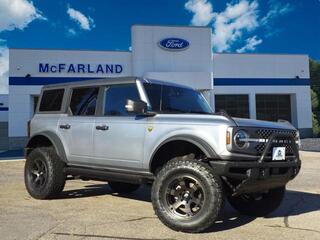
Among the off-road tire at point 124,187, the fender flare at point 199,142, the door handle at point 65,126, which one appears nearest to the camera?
the fender flare at point 199,142

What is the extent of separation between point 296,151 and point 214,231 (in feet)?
5.28

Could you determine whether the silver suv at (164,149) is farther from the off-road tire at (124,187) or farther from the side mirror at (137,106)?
the off-road tire at (124,187)

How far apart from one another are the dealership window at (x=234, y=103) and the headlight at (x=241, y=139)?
2536cm

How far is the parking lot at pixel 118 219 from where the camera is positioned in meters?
5.14

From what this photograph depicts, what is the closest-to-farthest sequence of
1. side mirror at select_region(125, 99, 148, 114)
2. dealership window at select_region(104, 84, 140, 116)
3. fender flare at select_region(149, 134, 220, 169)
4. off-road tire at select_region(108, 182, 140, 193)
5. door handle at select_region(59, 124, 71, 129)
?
1. fender flare at select_region(149, 134, 220, 169)
2. side mirror at select_region(125, 99, 148, 114)
3. dealership window at select_region(104, 84, 140, 116)
4. door handle at select_region(59, 124, 71, 129)
5. off-road tire at select_region(108, 182, 140, 193)

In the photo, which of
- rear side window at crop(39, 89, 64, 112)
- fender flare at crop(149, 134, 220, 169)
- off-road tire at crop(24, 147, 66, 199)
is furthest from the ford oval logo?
fender flare at crop(149, 134, 220, 169)

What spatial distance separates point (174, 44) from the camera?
28.7 metres

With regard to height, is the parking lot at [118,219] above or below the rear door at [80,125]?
below

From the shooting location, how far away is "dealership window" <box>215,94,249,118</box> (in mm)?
30391

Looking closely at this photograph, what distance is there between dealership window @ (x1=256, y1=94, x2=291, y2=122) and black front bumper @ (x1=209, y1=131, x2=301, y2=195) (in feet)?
86.1

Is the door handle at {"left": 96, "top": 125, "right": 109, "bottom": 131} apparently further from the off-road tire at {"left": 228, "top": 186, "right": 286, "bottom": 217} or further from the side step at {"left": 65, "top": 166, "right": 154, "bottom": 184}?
the off-road tire at {"left": 228, "top": 186, "right": 286, "bottom": 217}

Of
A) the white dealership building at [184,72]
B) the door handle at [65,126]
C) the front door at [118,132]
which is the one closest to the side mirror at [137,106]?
the front door at [118,132]

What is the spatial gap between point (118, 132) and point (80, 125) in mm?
932

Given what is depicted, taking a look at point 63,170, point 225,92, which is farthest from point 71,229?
point 225,92
